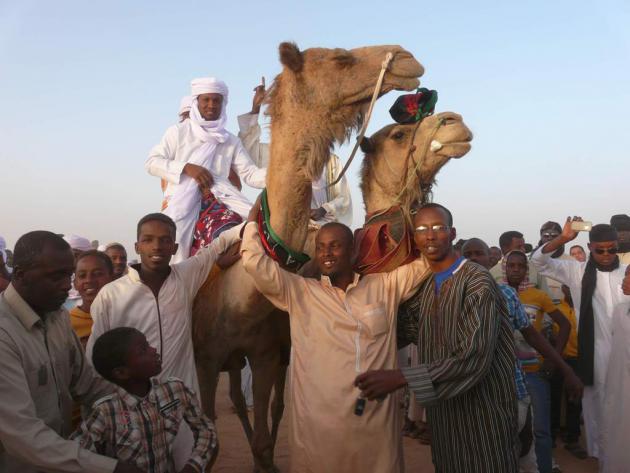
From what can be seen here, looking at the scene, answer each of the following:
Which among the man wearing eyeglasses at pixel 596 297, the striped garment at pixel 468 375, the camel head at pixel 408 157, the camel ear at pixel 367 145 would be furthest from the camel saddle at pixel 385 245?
the man wearing eyeglasses at pixel 596 297

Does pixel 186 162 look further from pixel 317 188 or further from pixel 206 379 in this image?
pixel 206 379

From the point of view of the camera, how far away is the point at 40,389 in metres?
2.74

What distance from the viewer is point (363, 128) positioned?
12.6 ft

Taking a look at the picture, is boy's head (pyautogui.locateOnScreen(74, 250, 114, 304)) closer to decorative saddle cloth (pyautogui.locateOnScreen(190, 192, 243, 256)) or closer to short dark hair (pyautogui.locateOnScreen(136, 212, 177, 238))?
decorative saddle cloth (pyautogui.locateOnScreen(190, 192, 243, 256))

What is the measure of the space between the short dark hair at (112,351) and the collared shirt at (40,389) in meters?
0.19

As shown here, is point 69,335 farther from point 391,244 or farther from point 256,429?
point 256,429

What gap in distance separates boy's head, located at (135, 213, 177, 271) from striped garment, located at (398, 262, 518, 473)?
5.21 feet

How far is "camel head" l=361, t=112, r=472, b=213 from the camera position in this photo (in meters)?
3.90

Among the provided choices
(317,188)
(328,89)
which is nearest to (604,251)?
(317,188)

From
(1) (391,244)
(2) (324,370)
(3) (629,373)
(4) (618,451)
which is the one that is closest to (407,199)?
(1) (391,244)

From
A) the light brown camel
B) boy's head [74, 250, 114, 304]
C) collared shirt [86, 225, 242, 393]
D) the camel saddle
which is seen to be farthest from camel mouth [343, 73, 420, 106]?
boy's head [74, 250, 114, 304]

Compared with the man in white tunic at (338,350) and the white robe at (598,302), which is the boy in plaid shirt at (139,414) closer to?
the man in white tunic at (338,350)

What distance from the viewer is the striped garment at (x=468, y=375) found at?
2.90 metres

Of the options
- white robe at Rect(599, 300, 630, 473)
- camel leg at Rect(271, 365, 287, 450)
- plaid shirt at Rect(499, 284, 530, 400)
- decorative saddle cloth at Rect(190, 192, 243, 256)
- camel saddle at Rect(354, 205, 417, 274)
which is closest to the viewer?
camel saddle at Rect(354, 205, 417, 274)
